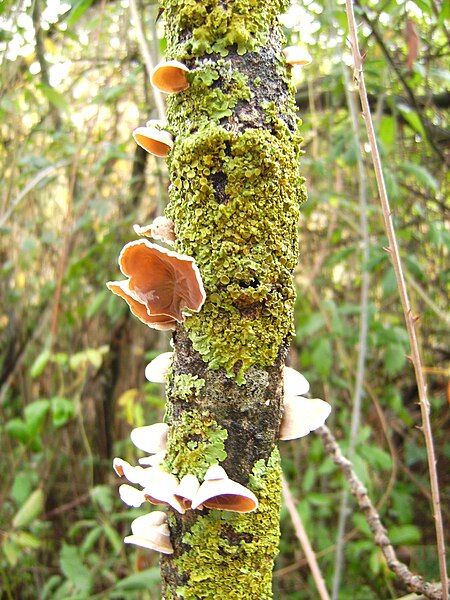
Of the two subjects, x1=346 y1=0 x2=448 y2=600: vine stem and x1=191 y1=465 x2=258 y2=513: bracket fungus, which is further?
x1=346 y1=0 x2=448 y2=600: vine stem

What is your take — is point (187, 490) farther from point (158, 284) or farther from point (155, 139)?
point (155, 139)

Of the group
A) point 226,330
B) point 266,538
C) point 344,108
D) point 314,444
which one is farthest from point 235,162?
point 344,108

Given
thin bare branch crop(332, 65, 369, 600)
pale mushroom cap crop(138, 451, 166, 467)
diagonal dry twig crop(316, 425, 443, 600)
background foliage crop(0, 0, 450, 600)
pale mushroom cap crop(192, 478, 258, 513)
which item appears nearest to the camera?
pale mushroom cap crop(192, 478, 258, 513)

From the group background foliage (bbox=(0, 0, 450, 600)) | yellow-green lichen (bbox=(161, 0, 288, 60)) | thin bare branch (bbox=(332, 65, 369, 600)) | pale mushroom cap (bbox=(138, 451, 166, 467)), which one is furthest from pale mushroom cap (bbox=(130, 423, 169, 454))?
background foliage (bbox=(0, 0, 450, 600))

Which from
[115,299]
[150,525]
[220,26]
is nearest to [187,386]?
[150,525]

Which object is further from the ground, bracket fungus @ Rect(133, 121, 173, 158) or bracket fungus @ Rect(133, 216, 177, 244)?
bracket fungus @ Rect(133, 121, 173, 158)

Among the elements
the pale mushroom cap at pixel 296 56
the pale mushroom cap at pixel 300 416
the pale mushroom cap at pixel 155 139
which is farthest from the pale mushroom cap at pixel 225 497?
the pale mushroom cap at pixel 296 56

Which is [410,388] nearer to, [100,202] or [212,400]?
[100,202]

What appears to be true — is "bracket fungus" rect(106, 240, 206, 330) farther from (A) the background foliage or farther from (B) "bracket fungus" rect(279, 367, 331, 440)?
(A) the background foliage
